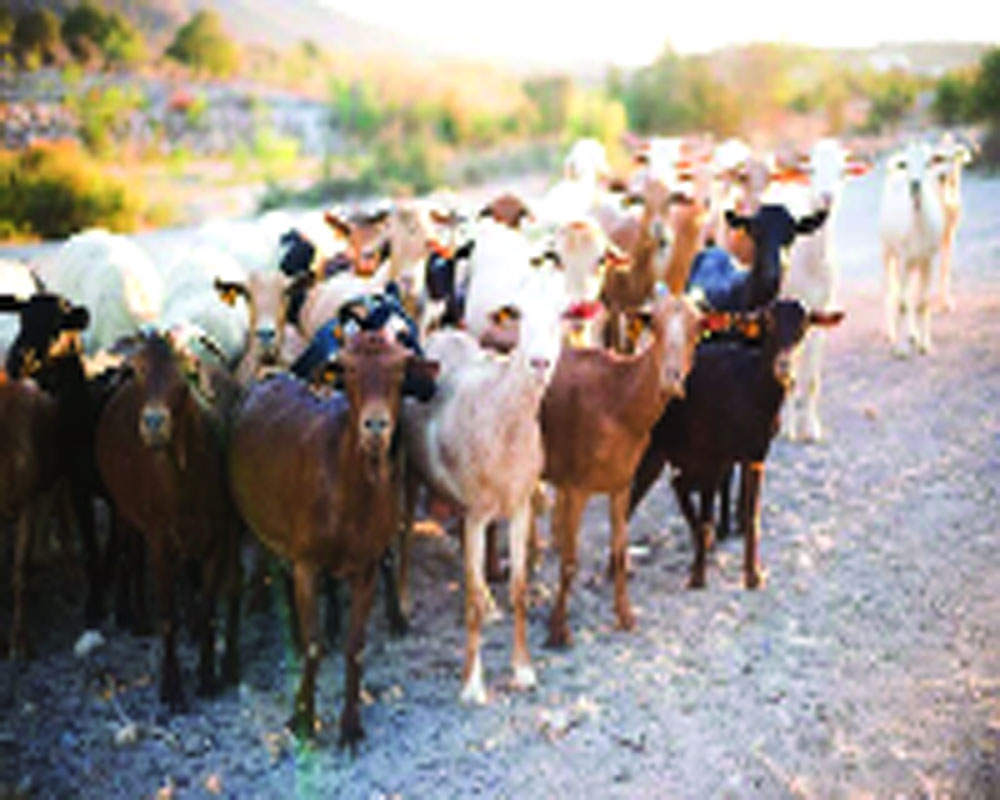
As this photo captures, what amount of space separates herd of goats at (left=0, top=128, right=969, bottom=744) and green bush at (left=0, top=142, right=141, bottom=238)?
33.0ft

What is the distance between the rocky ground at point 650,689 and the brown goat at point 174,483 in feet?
1.40

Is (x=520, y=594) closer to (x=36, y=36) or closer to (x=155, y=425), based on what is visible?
(x=155, y=425)

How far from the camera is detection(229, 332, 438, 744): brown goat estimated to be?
202 inches

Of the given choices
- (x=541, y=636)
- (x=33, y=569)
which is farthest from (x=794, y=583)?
(x=33, y=569)

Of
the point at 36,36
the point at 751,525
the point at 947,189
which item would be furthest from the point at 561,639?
the point at 36,36

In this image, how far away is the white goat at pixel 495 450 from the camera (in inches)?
228

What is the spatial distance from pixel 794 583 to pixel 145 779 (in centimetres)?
444

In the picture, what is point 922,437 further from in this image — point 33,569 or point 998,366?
point 33,569

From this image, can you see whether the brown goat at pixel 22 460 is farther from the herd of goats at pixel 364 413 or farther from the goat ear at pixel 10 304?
the goat ear at pixel 10 304

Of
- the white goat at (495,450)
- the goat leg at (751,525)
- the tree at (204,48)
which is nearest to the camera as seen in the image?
the white goat at (495,450)

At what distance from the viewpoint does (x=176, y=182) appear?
25.7 meters

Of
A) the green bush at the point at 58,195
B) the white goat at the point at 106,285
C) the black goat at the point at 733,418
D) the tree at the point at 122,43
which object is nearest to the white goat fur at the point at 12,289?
the white goat at the point at 106,285

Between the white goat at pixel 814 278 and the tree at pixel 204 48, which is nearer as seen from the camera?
the white goat at pixel 814 278

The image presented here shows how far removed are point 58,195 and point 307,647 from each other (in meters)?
16.1
